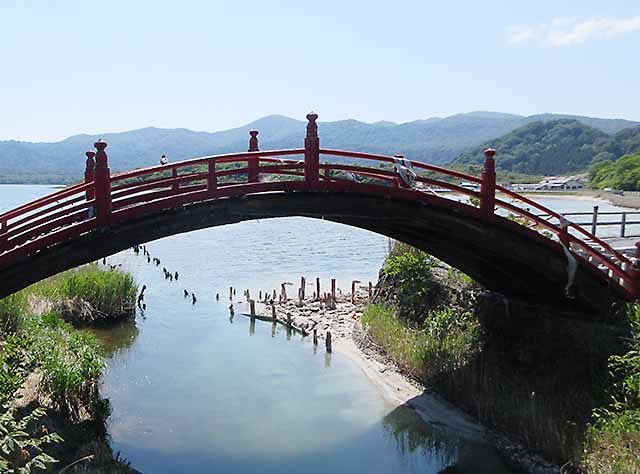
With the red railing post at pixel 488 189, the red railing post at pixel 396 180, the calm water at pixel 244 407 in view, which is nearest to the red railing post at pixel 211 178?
the red railing post at pixel 396 180

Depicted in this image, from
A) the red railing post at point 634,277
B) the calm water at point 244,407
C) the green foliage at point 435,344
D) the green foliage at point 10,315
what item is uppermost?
the red railing post at point 634,277

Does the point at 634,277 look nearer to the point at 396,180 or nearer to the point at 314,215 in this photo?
the point at 396,180

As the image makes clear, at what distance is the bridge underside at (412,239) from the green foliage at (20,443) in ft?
9.66

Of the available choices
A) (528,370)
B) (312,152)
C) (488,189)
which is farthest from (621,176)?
(312,152)

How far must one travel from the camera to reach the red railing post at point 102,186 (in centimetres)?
1062

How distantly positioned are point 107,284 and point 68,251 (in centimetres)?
1401

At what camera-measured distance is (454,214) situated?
1308 centimetres

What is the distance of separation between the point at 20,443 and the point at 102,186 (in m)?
4.89

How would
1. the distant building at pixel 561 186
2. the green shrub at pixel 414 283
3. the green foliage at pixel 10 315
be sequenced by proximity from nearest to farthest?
1. the green foliage at pixel 10 315
2. the green shrub at pixel 414 283
3. the distant building at pixel 561 186

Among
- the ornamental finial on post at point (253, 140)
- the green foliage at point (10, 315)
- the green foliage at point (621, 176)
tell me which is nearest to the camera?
the ornamental finial on post at point (253, 140)

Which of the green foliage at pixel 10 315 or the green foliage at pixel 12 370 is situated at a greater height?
the green foliage at pixel 12 370

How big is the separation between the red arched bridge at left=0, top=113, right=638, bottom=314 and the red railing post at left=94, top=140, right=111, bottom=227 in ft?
0.06

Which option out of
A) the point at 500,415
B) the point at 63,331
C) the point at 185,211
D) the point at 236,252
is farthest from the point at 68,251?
the point at 236,252

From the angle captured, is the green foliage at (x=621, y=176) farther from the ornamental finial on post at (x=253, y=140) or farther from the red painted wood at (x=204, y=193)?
the ornamental finial on post at (x=253, y=140)
